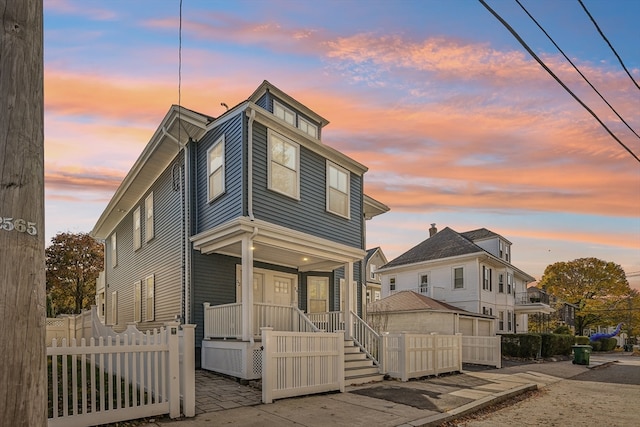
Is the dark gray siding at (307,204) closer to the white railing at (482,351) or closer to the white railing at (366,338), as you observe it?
the white railing at (366,338)

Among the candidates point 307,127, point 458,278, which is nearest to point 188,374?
point 307,127

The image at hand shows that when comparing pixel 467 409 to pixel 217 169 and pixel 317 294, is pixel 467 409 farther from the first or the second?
pixel 217 169

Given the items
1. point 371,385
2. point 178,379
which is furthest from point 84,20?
point 371,385

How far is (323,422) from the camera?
7.64 m

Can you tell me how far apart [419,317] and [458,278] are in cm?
699

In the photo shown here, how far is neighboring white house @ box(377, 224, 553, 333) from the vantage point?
31250mm

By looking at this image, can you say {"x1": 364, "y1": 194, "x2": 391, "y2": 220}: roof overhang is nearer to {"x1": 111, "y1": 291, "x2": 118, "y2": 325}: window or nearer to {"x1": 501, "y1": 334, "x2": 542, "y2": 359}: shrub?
{"x1": 501, "y1": 334, "x2": 542, "y2": 359}: shrub

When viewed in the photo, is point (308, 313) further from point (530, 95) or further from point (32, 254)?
point (32, 254)

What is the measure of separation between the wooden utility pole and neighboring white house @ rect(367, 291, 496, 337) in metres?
23.2

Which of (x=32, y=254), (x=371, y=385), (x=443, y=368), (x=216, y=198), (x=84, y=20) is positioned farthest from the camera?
(x=443, y=368)

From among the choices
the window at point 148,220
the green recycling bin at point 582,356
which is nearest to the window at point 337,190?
the window at point 148,220

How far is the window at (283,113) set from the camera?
15667 millimetres

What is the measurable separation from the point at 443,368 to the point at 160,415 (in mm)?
9705

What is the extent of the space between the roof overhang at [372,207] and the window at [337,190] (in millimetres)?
3412
